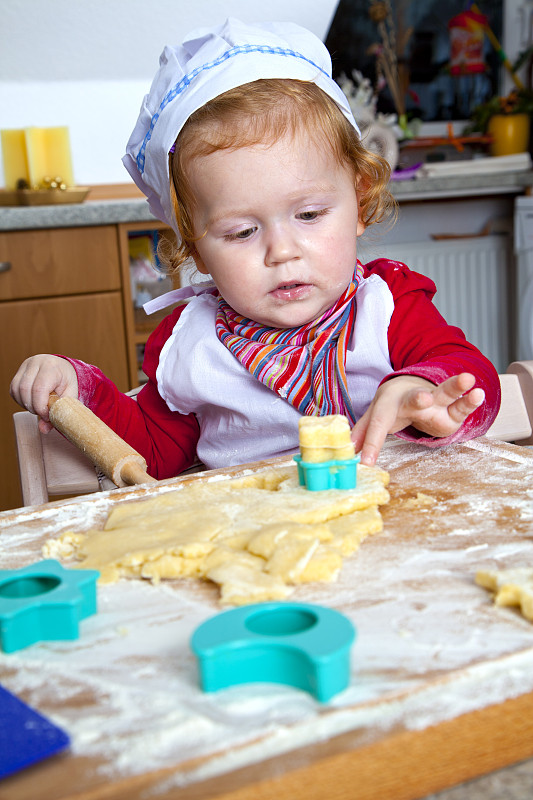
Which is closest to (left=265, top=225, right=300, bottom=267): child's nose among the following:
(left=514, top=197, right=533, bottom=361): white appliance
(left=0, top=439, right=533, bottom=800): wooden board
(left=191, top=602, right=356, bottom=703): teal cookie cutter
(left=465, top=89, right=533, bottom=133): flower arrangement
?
(left=0, top=439, right=533, bottom=800): wooden board

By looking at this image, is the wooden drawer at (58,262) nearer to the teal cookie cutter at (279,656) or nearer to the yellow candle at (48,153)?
the yellow candle at (48,153)

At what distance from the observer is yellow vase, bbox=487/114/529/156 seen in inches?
137

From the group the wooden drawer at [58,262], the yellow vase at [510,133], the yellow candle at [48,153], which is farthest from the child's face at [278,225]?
the yellow vase at [510,133]

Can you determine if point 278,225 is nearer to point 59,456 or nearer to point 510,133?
point 59,456

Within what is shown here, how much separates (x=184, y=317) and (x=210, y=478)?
54 centimetres

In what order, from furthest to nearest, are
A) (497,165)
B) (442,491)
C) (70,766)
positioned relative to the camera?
(497,165) → (442,491) → (70,766)

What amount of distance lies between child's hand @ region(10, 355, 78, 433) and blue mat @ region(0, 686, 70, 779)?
2.11 ft

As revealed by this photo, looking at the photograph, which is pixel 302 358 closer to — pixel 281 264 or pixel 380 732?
pixel 281 264

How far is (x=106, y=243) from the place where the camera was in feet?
7.59

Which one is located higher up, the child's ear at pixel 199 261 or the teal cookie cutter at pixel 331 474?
the child's ear at pixel 199 261

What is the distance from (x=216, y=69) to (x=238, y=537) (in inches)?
25.1

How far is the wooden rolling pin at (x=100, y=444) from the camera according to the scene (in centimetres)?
84

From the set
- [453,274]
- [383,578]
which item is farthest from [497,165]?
[383,578]

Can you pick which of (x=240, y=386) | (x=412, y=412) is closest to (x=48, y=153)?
(x=240, y=386)
